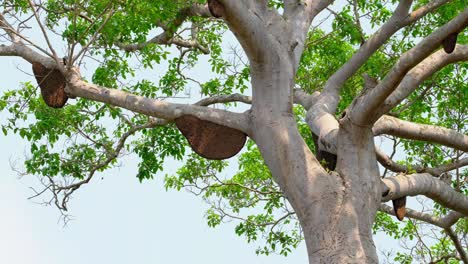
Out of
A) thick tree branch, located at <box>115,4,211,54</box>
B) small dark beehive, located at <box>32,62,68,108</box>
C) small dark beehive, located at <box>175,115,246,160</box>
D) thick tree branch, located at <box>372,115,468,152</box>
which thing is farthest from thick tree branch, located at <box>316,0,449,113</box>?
small dark beehive, located at <box>32,62,68,108</box>

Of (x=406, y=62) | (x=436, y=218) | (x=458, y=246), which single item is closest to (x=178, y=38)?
(x=436, y=218)

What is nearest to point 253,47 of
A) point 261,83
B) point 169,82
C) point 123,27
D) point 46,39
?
point 261,83

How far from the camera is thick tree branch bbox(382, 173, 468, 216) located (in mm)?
8172

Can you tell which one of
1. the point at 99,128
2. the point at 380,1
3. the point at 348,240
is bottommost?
the point at 348,240

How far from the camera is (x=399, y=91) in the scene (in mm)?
7531

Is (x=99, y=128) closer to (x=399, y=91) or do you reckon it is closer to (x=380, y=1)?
(x=380, y=1)

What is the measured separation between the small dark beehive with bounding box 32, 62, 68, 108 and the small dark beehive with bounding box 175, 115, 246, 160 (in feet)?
5.79

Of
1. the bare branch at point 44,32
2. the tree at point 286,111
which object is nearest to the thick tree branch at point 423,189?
the tree at point 286,111

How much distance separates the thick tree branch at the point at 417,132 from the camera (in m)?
8.25

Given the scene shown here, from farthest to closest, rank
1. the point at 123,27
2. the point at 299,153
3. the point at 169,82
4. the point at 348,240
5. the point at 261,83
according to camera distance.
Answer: the point at 169,82
the point at 123,27
the point at 261,83
the point at 299,153
the point at 348,240

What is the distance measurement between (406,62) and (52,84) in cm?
456

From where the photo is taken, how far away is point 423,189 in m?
8.43

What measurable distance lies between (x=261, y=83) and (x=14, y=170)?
5001 millimetres

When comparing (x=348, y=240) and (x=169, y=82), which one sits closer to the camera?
(x=348, y=240)
